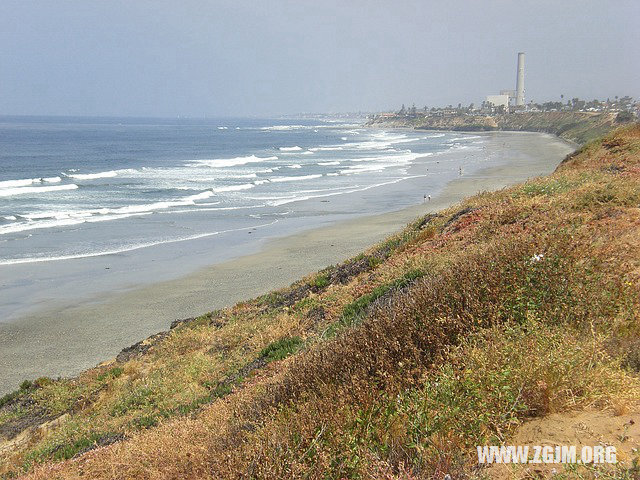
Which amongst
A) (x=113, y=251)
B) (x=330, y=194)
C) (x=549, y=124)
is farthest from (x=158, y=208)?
(x=549, y=124)

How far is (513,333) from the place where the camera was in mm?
4352

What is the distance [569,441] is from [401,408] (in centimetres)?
115

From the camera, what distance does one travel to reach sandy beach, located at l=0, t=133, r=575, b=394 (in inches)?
559

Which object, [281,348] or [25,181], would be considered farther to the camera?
[25,181]

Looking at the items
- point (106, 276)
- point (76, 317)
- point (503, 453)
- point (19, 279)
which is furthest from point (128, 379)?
point (19, 279)

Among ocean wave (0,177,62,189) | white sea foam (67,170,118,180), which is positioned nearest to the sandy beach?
ocean wave (0,177,62,189)

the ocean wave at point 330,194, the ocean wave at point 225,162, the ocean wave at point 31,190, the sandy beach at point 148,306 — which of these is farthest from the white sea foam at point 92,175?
the sandy beach at point 148,306

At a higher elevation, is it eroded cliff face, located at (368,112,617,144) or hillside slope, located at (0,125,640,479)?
eroded cliff face, located at (368,112,617,144)

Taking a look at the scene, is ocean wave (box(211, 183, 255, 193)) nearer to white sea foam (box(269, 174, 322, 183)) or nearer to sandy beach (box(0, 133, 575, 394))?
white sea foam (box(269, 174, 322, 183))

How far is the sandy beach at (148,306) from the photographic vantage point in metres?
14.2

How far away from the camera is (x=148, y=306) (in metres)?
17.9

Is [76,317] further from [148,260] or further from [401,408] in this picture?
[401,408]

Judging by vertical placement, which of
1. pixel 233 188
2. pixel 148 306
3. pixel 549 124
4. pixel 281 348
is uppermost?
pixel 549 124

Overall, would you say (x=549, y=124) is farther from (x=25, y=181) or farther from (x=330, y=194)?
(x=25, y=181)
